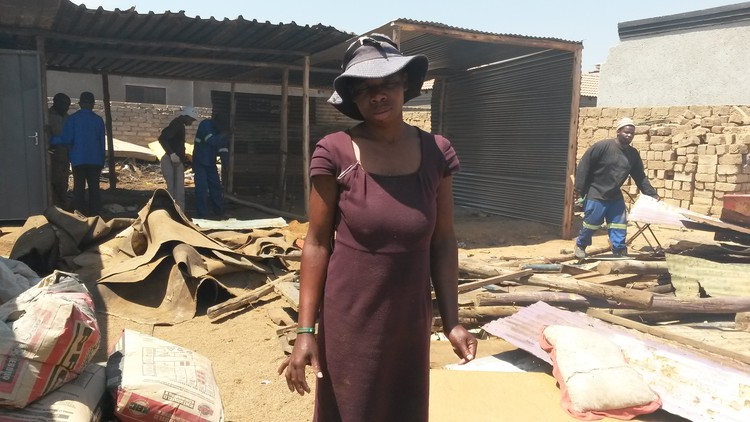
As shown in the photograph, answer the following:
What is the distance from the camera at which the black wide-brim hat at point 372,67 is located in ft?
5.75

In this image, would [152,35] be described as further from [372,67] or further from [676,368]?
[676,368]

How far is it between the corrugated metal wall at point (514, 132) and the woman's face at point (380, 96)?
8144mm

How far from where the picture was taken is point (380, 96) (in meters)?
1.78

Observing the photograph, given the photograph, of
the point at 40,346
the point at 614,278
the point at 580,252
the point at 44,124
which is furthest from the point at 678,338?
the point at 44,124

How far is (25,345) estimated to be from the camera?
2.38 metres

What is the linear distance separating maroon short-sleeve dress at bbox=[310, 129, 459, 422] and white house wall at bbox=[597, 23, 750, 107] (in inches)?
569

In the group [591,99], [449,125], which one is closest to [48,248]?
[449,125]

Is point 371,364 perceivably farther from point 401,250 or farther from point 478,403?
point 478,403

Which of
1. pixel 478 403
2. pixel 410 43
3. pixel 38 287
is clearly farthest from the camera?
pixel 410 43

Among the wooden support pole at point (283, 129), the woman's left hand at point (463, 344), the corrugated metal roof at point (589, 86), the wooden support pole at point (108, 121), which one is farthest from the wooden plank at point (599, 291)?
the corrugated metal roof at point (589, 86)

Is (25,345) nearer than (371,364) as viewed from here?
No

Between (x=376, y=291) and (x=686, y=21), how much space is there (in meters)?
15.7

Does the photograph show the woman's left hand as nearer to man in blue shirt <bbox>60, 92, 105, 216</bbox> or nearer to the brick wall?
man in blue shirt <bbox>60, 92, 105, 216</bbox>

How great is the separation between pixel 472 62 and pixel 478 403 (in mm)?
8550
